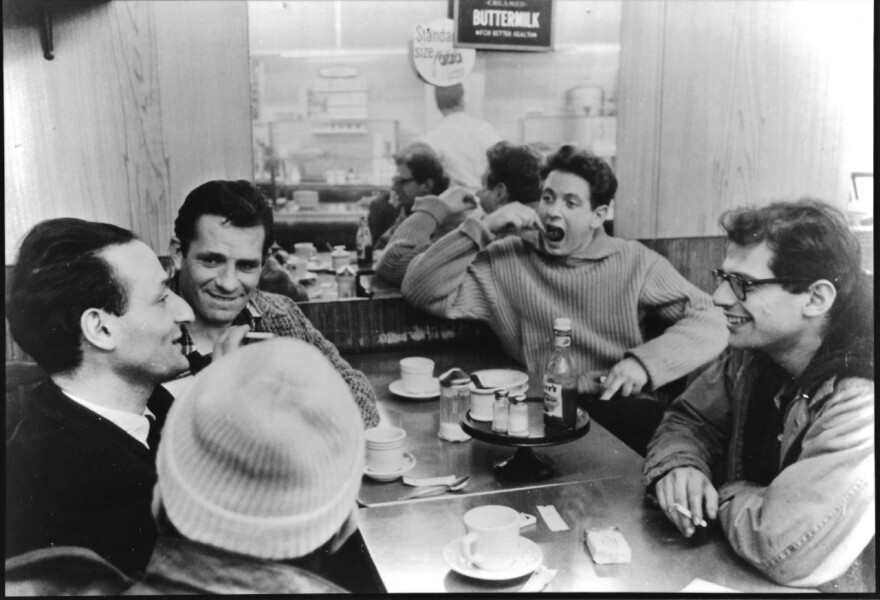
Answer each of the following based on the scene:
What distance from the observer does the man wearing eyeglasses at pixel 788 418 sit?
1417mm

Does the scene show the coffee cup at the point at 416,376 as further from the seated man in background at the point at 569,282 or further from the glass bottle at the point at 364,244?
the glass bottle at the point at 364,244

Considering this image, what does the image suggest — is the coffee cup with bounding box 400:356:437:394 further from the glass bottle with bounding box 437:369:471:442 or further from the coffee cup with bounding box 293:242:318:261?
the coffee cup with bounding box 293:242:318:261

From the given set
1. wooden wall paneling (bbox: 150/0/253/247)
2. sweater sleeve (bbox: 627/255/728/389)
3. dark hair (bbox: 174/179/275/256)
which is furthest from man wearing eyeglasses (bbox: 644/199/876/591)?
wooden wall paneling (bbox: 150/0/253/247)

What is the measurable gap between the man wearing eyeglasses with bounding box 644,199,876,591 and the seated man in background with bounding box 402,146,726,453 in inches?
26.6

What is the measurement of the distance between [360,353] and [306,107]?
0.75m

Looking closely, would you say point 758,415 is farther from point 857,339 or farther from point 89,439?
point 89,439

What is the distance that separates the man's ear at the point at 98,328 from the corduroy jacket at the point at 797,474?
1.10 metres

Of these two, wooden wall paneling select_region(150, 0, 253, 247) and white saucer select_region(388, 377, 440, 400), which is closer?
wooden wall paneling select_region(150, 0, 253, 247)

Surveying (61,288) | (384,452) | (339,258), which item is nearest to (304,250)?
(339,258)

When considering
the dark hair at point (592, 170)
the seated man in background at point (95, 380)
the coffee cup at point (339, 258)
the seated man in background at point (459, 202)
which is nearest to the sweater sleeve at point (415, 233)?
the seated man in background at point (459, 202)

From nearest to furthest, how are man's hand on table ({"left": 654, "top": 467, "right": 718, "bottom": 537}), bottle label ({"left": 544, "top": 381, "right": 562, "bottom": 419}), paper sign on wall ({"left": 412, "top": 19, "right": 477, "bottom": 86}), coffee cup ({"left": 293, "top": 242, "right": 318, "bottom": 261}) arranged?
man's hand on table ({"left": 654, "top": 467, "right": 718, "bottom": 537}), bottle label ({"left": 544, "top": 381, "right": 562, "bottom": 419}), paper sign on wall ({"left": 412, "top": 19, "right": 477, "bottom": 86}), coffee cup ({"left": 293, "top": 242, "right": 318, "bottom": 261})

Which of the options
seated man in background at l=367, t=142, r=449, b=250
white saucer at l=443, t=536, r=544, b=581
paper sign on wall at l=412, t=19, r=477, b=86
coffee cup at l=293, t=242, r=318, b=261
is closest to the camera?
white saucer at l=443, t=536, r=544, b=581

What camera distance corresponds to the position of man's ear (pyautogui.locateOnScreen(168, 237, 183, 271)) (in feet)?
5.02

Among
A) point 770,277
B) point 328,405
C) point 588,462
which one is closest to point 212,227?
point 328,405
